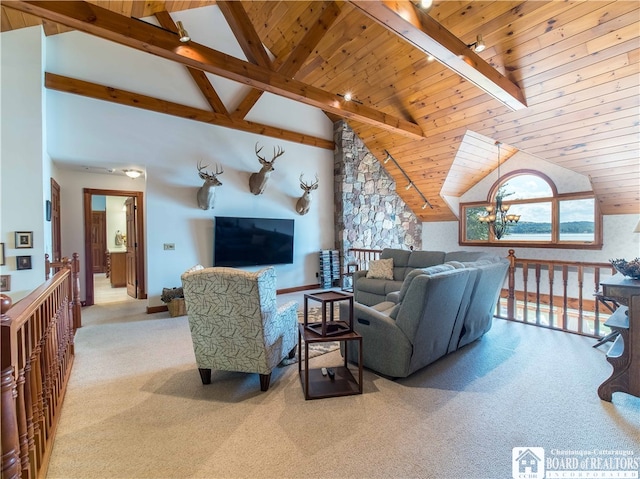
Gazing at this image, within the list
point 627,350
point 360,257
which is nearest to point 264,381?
point 627,350

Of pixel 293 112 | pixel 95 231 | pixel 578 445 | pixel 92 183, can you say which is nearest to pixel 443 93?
pixel 293 112

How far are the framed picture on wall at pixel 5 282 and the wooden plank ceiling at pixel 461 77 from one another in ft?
9.25

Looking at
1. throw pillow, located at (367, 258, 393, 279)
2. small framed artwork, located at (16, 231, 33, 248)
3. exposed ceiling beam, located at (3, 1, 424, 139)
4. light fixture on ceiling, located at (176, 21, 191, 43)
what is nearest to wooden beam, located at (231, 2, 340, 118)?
exposed ceiling beam, located at (3, 1, 424, 139)

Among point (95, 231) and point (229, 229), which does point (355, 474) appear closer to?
point (229, 229)

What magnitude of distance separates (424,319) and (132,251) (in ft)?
19.9

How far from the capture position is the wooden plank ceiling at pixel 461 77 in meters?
3.45

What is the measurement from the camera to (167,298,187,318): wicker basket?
15.3ft

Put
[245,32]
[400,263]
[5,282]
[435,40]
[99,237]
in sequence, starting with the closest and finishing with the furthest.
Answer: [435,40] < [5,282] < [245,32] < [400,263] < [99,237]

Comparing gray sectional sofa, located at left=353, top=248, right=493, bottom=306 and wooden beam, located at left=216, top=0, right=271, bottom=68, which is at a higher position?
wooden beam, located at left=216, top=0, right=271, bottom=68

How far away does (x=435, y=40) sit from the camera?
2.92m

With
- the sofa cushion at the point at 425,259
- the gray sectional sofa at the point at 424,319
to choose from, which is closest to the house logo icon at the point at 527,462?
the gray sectional sofa at the point at 424,319

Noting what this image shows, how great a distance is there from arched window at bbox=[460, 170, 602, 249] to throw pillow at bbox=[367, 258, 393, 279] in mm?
2237

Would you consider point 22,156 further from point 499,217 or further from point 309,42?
point 499,217

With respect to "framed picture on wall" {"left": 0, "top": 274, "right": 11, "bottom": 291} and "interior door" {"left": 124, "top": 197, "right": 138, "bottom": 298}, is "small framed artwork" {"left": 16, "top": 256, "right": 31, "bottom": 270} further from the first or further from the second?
"interior door" {"left": 124, "top": 197, "right": 138, "bottom": 298}
